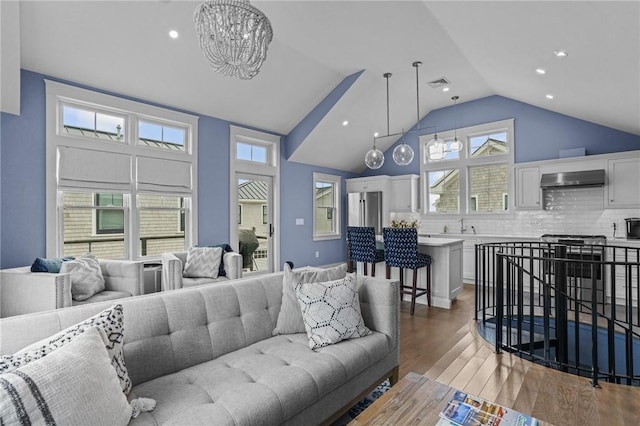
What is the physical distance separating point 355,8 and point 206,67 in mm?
2139

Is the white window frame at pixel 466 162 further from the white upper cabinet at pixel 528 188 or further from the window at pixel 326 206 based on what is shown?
the window at pixel 326 206

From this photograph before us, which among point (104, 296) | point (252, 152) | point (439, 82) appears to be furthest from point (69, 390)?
point (439, 82)

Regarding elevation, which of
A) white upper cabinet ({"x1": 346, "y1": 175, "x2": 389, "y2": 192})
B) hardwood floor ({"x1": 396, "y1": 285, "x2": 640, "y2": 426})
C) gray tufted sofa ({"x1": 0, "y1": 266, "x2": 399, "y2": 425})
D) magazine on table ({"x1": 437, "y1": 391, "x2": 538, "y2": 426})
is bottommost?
hardwood floor ({"x1": 396, "y1": 285, "x2": 640, "y2": 426})

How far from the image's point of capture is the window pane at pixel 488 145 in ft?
21.1

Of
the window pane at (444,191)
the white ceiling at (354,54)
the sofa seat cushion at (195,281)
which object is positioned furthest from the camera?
the window pane at (444,191)

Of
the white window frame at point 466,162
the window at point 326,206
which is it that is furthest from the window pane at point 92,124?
the white window frame at point 466,162

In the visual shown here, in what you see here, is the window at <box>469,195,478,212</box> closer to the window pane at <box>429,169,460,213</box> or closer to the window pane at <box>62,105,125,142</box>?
the window pane at <box>429,169,460,213</box>

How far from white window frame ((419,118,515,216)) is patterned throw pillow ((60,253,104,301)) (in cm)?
607

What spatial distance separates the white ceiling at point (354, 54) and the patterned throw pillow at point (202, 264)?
2348 millimetres

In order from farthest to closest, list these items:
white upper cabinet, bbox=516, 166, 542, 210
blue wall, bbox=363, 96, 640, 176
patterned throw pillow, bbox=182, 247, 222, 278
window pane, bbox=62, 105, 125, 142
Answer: white upper cabinet, bbox=516, 166, 542, 210 < blue wall, bbox=363, 96, 640, 176 < patterned throw pillow, bbox=182, 247, 222, 278 < window pane, bbox=62, 105, 125, 142

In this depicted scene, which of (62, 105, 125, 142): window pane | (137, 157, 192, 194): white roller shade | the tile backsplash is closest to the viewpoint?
(62, 105, 125, 142): window pane

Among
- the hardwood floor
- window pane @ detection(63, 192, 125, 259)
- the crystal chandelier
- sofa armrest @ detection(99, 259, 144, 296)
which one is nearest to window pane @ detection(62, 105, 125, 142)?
window pane @ detection(63, 192, 125, 259)

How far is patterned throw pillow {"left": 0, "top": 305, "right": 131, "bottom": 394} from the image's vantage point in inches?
A: 45.5

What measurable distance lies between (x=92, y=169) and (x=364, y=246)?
3.73 m
